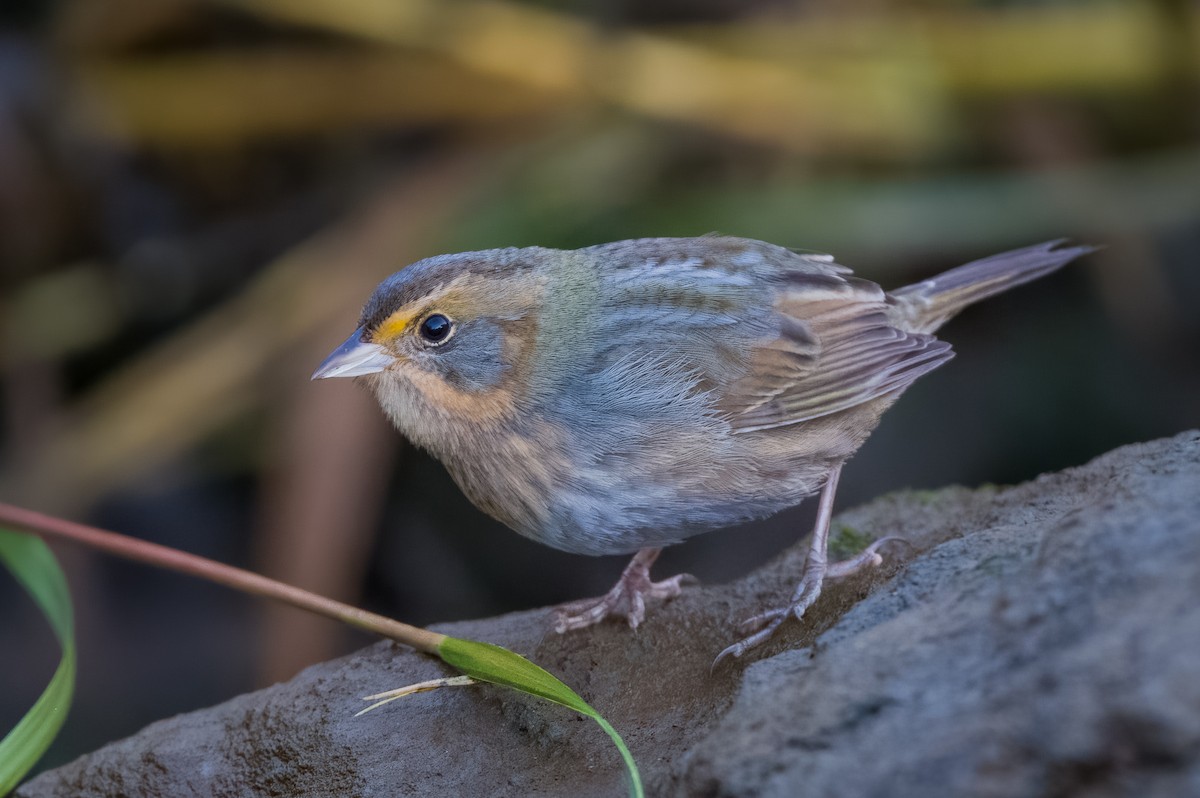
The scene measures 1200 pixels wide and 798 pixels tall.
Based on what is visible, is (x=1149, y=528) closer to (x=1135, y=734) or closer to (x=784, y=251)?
(x=1135, y=734)

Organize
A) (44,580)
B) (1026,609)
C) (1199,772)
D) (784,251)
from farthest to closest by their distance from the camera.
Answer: (784,251) → (44,580) → (1026,609) → (1199,772)

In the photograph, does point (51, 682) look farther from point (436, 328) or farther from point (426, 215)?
point (426, 215)

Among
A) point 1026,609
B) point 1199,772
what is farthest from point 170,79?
point 1199,772

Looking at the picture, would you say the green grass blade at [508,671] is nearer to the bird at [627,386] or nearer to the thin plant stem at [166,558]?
the thin plant stem at [166,558]

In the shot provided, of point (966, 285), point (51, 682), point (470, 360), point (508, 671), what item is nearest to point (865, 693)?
point (508, 671)

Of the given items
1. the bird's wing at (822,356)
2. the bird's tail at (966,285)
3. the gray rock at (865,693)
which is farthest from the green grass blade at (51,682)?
the bird's tail at (966,285)

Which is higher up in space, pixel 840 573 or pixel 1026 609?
pixel 1026 609
